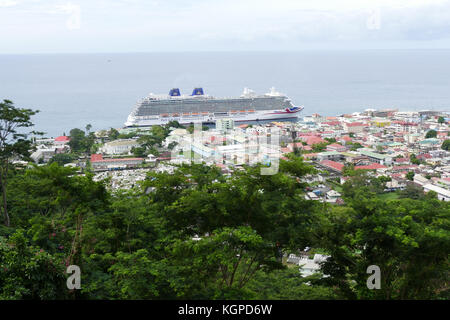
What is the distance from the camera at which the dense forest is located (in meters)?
3.05

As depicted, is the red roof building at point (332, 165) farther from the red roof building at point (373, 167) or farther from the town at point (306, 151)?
the red roof building at point (373, 167)

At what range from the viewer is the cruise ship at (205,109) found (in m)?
25.4

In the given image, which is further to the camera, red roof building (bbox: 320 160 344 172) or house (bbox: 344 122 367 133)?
house (bbox: 344 122 367 133)

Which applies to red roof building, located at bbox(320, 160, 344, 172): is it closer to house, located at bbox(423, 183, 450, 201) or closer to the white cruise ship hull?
house, located at bbox(423, 183, 450, 201)

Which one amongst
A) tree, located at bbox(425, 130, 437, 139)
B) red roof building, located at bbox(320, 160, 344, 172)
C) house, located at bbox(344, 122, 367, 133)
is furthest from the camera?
house, located at bbox(344, 122, 367, 133)

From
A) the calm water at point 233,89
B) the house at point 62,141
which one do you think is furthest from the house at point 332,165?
the calm water at point 233,89

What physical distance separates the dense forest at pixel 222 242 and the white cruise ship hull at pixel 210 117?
21.1 meters

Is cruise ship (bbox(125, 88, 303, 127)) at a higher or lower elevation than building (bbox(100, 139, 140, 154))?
higher

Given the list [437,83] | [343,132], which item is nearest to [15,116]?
[343,132]

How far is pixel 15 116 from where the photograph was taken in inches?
212

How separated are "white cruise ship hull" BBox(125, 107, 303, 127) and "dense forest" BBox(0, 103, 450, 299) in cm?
2111

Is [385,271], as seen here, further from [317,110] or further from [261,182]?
[317,110]

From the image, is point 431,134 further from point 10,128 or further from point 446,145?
point 10,128

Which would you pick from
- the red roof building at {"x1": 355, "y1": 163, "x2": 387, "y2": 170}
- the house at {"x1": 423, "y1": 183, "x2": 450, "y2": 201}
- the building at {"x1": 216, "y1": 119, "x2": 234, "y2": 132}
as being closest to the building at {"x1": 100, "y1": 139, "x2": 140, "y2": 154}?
the building at {"x1": 216, "y1": 119, "x2": 234, "y2": 132}
